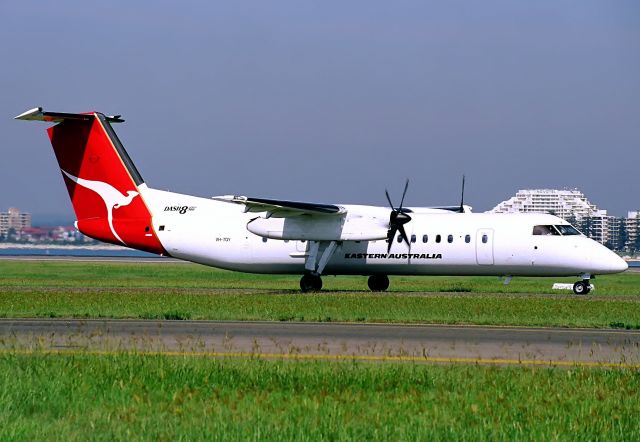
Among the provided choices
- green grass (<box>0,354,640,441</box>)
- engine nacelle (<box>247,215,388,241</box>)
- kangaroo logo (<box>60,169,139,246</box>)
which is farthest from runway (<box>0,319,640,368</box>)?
kangaroo logo (<box>60,169,139,246</box>)

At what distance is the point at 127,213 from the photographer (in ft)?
142

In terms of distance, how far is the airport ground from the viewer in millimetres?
12219

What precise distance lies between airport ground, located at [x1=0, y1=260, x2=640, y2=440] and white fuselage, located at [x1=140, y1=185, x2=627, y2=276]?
11.4 metres

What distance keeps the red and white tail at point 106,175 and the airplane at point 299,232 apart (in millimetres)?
41

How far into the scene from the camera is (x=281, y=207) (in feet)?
131

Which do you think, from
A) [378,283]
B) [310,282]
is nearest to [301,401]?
[310,282]

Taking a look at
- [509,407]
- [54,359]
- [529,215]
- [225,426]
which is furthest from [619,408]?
[529,215]

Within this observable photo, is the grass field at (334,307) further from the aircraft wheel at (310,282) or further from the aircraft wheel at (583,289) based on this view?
the aircraft wheel at (583,289)

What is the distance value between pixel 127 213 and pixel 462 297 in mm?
14651

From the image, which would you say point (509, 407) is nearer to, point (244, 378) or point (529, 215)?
point (244, 378)

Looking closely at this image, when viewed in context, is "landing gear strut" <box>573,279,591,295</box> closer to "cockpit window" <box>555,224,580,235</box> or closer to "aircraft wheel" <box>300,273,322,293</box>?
"cockpit window" <box>555,224,580,235</box>

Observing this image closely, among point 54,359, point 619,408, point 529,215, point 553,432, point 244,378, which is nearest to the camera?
point 553,432

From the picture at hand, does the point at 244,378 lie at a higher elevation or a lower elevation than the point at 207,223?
lower

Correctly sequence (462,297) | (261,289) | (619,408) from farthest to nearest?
(261,289), (462,297), (619,408)
